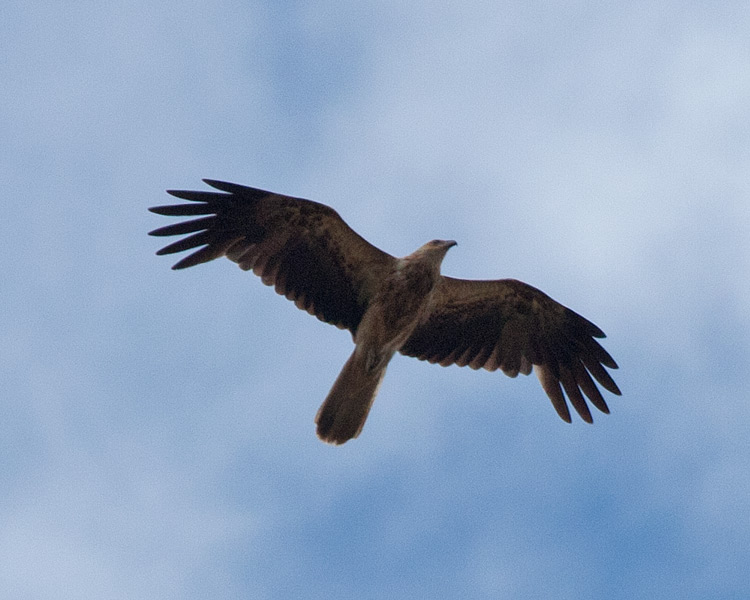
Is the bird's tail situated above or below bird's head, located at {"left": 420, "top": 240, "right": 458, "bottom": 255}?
below

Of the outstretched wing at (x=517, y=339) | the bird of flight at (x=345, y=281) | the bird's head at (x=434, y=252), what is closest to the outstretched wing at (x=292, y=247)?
the bird of flight at (x=345, y=281)

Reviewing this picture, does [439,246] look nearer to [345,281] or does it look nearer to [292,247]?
[345,281]

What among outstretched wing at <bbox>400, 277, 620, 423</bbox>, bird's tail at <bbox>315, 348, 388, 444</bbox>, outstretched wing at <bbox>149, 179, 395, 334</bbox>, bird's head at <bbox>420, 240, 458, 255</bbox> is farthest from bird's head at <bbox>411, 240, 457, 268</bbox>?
bird's tail at <bbox>315, 348, 388, 444</bbox>

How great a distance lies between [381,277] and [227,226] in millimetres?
1647

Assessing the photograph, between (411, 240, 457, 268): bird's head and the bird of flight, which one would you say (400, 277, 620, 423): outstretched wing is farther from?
(411, 240, 457, 268): bird's head

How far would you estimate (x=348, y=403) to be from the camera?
479 inches

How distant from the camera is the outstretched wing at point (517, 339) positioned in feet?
43.5

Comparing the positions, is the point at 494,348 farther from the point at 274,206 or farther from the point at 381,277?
the point at 274,206

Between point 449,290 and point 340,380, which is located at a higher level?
point 449,290

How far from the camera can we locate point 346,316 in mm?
12695

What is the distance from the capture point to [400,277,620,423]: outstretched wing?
13.3m

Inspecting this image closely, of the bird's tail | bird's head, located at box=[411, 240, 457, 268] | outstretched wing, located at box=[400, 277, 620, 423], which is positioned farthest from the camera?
outstretched wing, located at box=[400, 277, 620, 423]

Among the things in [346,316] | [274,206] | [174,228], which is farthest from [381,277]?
[174,228]

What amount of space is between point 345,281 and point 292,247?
65 cm
